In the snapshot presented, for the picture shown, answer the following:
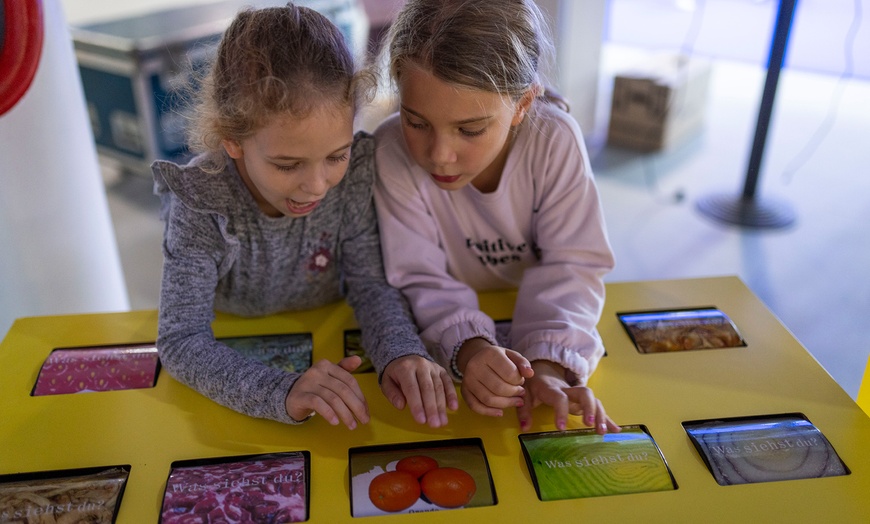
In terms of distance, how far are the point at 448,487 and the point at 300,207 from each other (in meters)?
0.41

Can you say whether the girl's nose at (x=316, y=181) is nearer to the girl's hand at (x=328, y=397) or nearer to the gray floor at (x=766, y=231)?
the girl's hand at (x=328, y=397)

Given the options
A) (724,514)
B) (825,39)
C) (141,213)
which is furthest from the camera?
(825,39)

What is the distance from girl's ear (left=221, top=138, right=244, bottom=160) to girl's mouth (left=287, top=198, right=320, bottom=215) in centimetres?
8

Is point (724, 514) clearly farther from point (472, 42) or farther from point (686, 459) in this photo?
point (472, 42)

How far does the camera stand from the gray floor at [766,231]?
6.87ft

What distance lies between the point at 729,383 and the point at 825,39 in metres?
3.11

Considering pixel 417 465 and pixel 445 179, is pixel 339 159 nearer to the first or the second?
pixel 445 179

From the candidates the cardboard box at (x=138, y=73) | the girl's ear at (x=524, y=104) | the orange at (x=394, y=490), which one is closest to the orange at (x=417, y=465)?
the orange at (x=394, y=490)

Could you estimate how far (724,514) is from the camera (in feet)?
2.62

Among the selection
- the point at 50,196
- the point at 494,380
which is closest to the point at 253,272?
the point at 494,380

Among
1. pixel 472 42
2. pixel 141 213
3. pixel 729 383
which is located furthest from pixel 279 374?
pixel 141 213

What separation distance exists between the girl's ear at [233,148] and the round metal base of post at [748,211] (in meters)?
1.97

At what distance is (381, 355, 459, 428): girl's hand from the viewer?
2.99ft

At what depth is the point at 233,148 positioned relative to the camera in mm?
977
